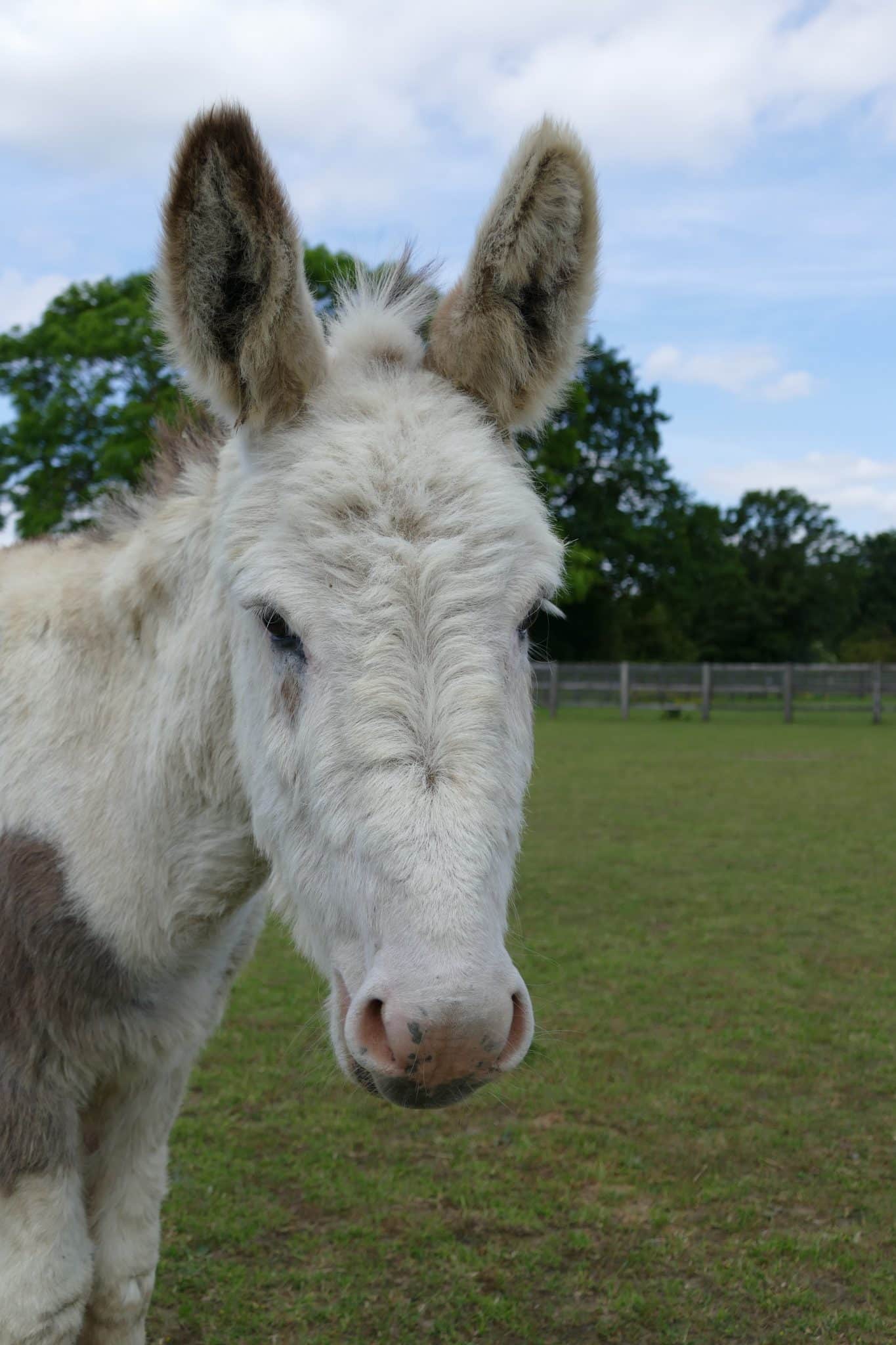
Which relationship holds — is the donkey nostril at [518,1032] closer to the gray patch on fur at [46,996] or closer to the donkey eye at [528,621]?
the donkey eye at [528,621]

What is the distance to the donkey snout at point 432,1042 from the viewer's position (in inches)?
62.1

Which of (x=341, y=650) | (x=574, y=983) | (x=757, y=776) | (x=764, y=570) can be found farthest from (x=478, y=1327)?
(x=764, y=570)

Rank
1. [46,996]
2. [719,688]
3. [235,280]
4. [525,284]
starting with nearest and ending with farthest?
[235,280], [525,284], [46,996], [719,688]

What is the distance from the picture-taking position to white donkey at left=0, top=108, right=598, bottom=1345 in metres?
1.76

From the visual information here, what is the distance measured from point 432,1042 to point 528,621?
886 millimetres

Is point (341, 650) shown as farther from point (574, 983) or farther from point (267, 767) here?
point (574, 983)

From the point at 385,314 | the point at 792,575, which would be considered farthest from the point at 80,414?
the point at 792,575

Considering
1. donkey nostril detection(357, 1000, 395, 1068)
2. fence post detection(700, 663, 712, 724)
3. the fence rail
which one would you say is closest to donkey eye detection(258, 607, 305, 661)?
donkey nostril detection(357, 1000, 395, 1068)

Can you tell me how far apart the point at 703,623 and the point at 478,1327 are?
6958 centimetres

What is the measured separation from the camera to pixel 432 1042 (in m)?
1.58

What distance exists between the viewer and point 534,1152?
472 centimetres

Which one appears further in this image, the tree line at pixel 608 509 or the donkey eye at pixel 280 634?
the tree line at pixel 608 509

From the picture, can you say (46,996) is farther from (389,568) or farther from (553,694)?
(553,694)

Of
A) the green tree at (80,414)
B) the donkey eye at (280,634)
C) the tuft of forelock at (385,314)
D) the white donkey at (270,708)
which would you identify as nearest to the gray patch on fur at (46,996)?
the white donkey at (270,708)
